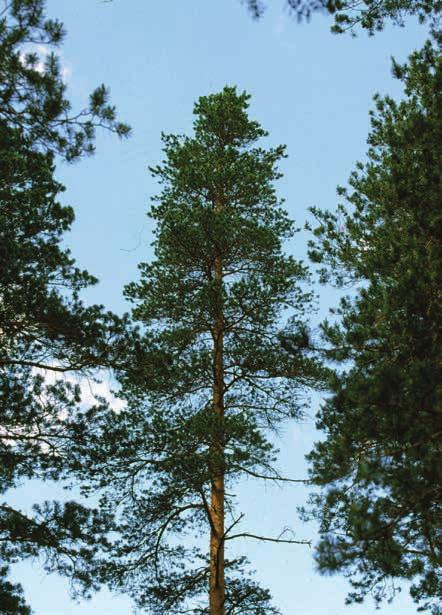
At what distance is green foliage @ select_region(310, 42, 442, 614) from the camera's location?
6590 millimetres

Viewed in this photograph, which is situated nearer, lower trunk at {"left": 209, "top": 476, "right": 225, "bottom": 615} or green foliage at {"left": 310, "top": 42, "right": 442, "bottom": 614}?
green foliage at {"left": 310, "top": 42, "right": 442, "bottom": 614}

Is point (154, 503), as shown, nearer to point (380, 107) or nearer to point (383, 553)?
point (383, 553)

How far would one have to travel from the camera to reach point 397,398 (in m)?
6.96

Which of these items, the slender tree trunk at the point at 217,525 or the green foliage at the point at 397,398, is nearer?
the green foliage at the point at 397,398

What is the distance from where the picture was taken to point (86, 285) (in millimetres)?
10750

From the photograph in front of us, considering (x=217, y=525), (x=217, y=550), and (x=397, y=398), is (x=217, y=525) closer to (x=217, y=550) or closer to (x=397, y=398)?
(x=217, y=550)

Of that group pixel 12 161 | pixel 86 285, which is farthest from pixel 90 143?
pixel 86 285

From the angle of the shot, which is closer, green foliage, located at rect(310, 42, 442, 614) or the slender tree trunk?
green foliage, located at rect(310, 42, 442, 614)

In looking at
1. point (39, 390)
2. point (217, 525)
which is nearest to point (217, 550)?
point (217, 525)

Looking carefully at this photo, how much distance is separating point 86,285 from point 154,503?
4160 mm

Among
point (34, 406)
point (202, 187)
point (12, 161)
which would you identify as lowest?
point (34, 406)

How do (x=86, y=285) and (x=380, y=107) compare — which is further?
(x=380, y=107)

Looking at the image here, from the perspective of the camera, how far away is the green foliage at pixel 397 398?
6590 millimetres

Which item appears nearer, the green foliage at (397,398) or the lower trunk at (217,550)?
the green foliage at (397,398)
